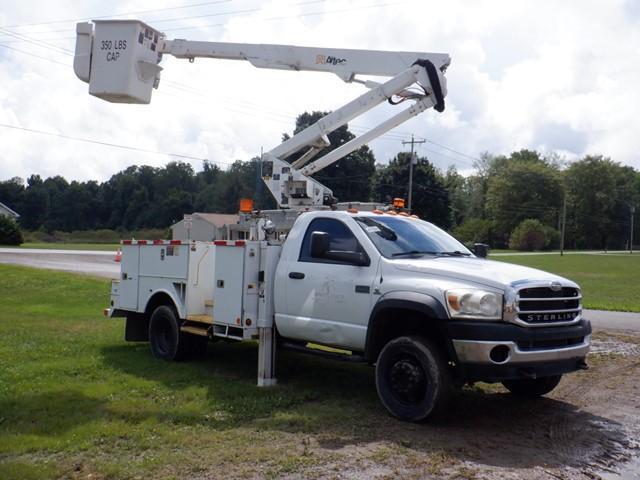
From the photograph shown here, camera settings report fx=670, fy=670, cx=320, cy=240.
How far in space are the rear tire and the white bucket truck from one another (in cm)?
2

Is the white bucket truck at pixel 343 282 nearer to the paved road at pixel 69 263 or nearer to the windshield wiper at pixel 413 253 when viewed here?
the windshield wiper at pixel 413 253

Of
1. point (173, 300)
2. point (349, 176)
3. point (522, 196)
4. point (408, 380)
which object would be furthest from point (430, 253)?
point (522, 196)

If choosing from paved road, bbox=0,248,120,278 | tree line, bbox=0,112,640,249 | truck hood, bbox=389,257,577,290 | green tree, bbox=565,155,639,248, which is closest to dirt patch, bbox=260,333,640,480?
truck hood, bbox=389,257,577,290

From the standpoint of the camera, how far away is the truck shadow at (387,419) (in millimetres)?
5871

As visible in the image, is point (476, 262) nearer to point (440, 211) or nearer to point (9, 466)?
point (9, 466)

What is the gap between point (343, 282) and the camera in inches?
290

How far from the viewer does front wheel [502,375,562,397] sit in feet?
25.0

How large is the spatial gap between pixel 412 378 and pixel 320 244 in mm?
1761

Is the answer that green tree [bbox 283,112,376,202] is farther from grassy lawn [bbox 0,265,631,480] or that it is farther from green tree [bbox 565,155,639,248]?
green tree [bbox 565,155,639,248]

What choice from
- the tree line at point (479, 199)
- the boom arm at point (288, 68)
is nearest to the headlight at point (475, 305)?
the boom arm at point (288, 68)

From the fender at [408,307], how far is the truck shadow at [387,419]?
78 centimetres

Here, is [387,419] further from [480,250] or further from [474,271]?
[480,250]

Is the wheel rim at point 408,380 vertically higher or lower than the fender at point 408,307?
lower

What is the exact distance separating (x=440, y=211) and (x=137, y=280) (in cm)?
5723
